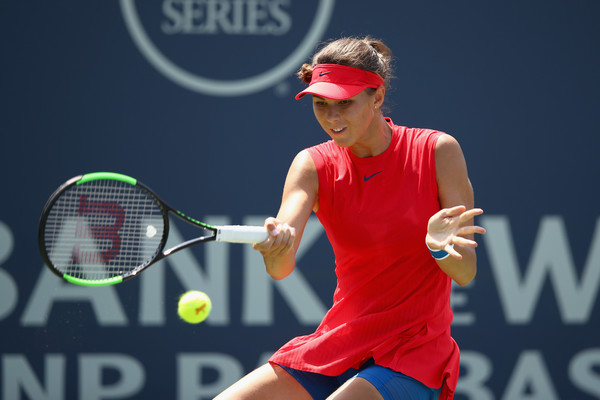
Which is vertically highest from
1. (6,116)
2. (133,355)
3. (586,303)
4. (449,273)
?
(6,116)

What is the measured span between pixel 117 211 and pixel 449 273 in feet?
4.62

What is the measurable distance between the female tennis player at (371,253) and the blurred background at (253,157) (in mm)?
1843

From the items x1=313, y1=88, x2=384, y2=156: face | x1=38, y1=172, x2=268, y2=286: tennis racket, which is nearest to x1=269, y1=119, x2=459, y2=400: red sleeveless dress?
x1=313, y1=88, x2=384, y2=156: face

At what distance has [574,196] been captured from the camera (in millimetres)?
4512

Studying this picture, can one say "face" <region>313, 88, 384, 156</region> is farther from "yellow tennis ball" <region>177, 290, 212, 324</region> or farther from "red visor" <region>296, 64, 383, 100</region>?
"yellow tennis ball" <region>177, 290, 212, 324</region>

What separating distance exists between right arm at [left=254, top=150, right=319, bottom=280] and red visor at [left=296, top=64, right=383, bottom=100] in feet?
0.81

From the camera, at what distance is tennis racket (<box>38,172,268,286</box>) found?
7.76 feet

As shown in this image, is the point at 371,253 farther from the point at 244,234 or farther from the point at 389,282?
the point at 244,234

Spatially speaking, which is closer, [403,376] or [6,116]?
[403,376]

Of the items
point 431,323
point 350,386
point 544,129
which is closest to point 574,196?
point 544,129

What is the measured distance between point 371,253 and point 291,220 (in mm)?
270

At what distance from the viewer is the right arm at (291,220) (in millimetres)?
2324

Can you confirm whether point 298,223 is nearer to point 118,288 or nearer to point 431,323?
point 431,323

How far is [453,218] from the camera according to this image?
225 cm
